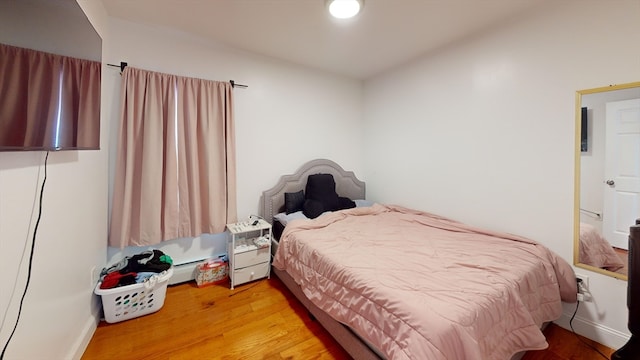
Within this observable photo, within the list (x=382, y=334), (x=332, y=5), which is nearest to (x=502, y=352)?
(x=382, y=334)

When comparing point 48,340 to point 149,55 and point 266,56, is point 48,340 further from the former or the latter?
point 266,56

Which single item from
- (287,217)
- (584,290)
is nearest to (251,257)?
(287,217)

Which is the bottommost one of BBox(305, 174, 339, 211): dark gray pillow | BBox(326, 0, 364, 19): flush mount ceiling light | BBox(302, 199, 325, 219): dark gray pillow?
BBox(302, 199, 325, 219): dark gray pillow

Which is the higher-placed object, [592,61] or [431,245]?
[592,61]

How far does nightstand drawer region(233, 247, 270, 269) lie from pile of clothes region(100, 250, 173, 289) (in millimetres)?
571

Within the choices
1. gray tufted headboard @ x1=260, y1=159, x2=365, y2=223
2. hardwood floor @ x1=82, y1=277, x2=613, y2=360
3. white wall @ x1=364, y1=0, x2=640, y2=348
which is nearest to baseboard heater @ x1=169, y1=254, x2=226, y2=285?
hardwood floor @ x1=82, y1=277, x2=613, y2=360

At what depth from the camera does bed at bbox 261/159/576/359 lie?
109 cm

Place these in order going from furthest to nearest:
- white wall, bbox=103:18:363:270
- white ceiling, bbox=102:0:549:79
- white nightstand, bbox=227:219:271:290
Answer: white nightstand, bbox=227:219:271:290
white wall, bbox=103:18:363:270
white ceiling, bbox=102:0:549:79

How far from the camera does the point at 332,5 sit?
6.01ft

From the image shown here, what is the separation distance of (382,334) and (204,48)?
2.92m

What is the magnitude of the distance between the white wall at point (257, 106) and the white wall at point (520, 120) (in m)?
0.89

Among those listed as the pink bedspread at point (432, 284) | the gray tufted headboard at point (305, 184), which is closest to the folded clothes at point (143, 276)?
the pink bedspread at point (432, 284)

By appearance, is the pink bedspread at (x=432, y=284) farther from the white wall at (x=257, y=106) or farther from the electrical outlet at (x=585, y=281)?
the white wall at (x=257, y=106)

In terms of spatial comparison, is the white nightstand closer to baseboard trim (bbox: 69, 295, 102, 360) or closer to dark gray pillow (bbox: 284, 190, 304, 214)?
dark gray pillow (bbox: 284, 190, 304, 214)
